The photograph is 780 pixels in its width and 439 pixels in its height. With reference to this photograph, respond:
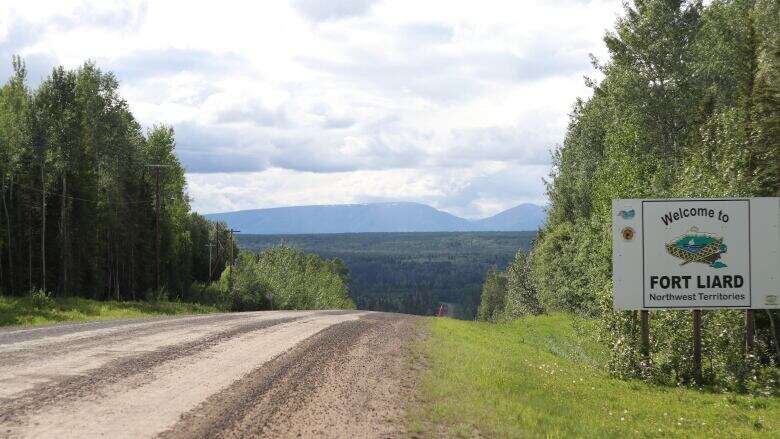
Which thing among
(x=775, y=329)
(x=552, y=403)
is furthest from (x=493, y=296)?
(x=552, y=403)

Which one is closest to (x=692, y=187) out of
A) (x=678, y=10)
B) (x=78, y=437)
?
(x=78, y=437)

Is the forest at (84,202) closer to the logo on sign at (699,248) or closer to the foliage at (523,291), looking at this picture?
the foliage at (523,291)

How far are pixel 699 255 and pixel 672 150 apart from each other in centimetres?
1971

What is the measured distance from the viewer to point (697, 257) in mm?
16328

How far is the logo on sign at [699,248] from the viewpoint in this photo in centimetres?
1628

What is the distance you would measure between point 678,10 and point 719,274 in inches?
894

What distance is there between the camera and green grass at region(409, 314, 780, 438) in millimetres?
9344

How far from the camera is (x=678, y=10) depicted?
33.9m

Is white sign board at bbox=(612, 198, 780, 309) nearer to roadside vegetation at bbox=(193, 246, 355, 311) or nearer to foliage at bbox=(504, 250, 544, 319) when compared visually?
roadside vegetation at bbox=(193, 246, 355, 311)

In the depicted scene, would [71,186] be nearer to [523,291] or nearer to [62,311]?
[62,311]

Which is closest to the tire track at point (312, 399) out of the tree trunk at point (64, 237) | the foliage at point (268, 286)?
the tree trunk at point (64, 237)

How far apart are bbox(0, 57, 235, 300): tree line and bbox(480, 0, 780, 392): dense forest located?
2944cm

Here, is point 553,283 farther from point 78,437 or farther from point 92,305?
point 78,437

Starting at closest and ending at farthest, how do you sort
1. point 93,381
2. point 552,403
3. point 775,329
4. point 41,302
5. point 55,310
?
point 93,381, point 552,403, point 775,329, point 55,310, point 41,302
